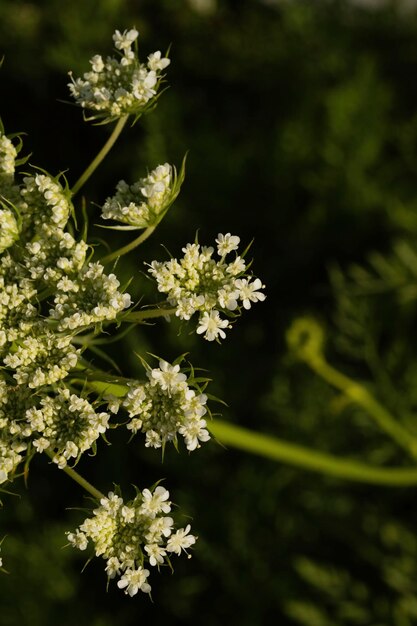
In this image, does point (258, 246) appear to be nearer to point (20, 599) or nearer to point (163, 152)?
point (163, 152)

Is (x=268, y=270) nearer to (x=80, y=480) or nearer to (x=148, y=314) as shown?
(x=148, y=314)

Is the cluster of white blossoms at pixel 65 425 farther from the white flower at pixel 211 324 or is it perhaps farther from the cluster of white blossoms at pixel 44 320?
the white flower at pixel 211 324

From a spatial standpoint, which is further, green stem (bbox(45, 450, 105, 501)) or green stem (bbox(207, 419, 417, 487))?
green stem (bbox(207, 419, 417, 487))

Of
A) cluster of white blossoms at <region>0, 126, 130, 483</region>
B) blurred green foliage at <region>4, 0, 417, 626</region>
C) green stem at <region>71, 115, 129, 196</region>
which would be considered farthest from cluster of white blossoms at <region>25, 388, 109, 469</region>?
blurred green foliage at <region>4, 0, 417, 626</region>

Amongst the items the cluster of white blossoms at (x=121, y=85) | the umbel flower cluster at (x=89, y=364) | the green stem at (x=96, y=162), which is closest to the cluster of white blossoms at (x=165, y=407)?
the umbel flower cluster at (x=89, y=364)

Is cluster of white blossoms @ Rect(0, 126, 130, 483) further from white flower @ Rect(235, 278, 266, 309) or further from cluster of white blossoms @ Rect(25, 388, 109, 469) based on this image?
white flower @ Rect(235, 278, 266, 309)
